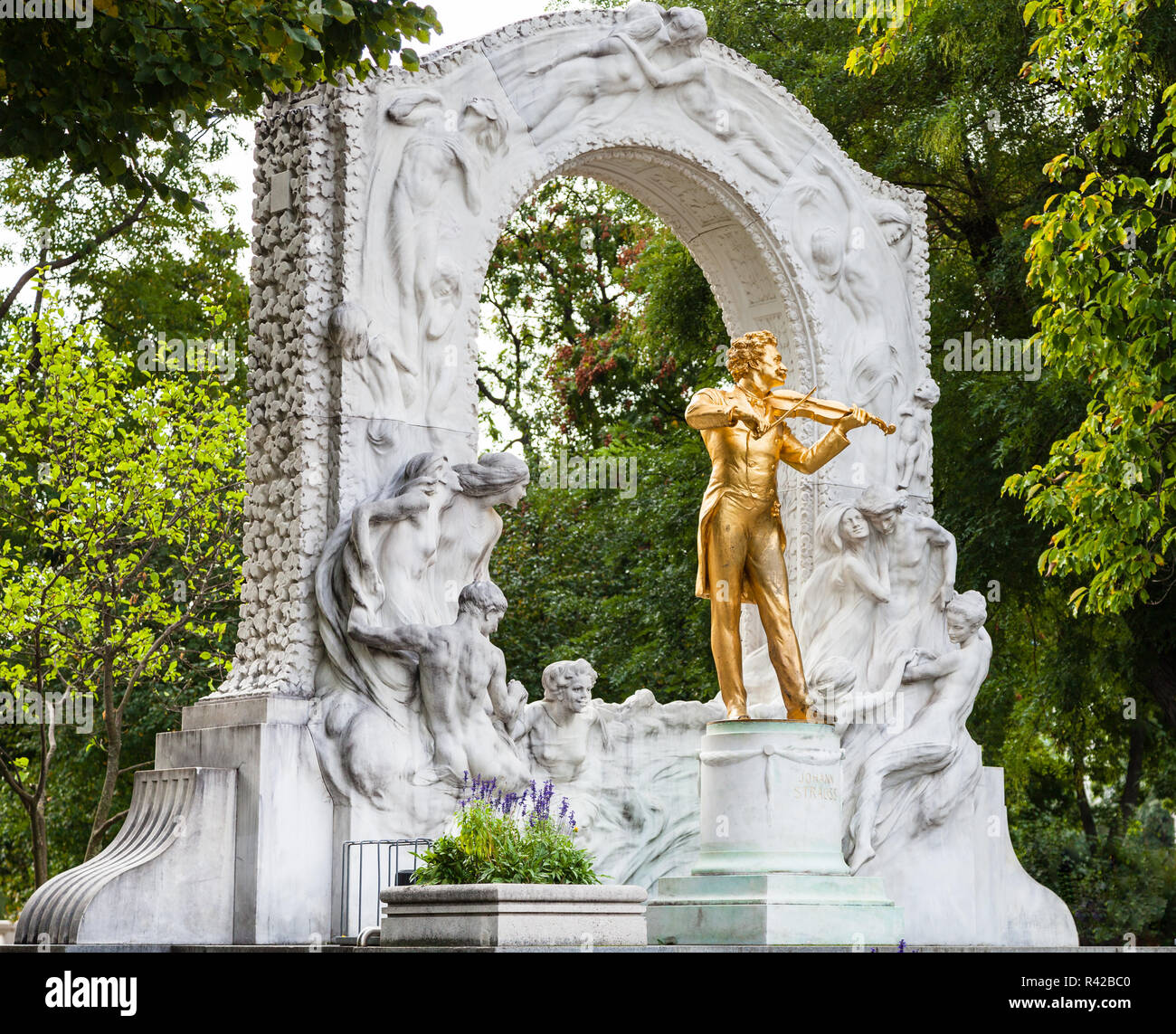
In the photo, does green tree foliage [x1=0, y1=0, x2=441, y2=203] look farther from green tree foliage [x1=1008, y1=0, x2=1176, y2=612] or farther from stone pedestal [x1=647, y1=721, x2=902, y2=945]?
green tree foliage [x1=1008, y1=0, x2=1176, y2=612]

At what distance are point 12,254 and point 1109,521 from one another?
16.6 metres

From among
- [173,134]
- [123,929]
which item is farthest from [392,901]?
[173,134]

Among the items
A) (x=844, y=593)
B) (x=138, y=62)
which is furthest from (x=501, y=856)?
(x=844, y=593)

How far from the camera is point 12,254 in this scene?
24562 mm

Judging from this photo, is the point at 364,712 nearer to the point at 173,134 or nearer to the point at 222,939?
the point at 222,939

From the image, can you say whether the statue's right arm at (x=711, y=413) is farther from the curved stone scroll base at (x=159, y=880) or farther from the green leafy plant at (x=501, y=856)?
the curved stone scroll base at (x=159, y=880)

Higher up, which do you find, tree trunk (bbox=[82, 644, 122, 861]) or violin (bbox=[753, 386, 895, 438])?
violin (bbox=[753, 386, 895, 438])

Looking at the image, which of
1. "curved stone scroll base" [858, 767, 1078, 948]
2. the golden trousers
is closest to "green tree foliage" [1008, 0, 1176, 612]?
"curved stone scroll base" [858, 767, 1078, 948]

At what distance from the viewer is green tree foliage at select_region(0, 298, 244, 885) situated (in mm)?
18953

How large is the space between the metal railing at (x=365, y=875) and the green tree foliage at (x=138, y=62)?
4.46 metres

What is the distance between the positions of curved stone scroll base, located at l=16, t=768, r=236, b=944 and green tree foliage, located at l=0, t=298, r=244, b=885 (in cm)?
758

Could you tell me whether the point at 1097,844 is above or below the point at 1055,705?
below

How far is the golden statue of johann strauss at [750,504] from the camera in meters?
11.2

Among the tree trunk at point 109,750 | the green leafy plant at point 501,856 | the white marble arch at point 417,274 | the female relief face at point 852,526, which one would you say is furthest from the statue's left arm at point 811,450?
the tree trunk at point 109,750
